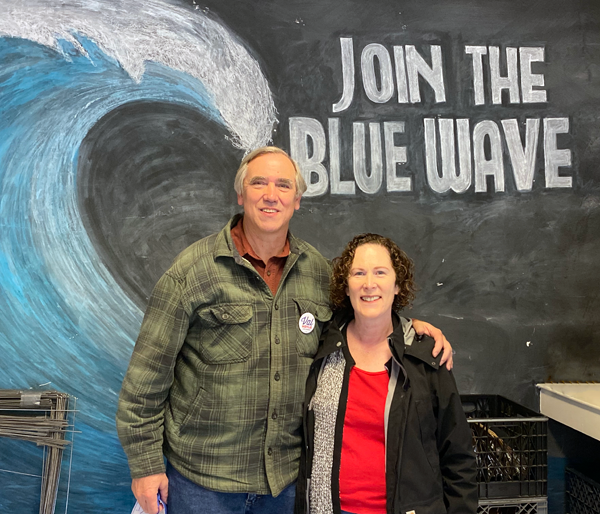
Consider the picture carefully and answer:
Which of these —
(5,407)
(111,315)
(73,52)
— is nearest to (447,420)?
(111,315)

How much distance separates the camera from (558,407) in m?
2.69

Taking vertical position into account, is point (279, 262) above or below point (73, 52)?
below

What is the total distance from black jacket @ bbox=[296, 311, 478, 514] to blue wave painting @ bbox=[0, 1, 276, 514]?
1431 millimetres

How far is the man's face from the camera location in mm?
1786

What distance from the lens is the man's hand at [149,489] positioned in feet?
5.63

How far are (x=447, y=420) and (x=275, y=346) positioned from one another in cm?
58

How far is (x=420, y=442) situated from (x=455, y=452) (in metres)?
0.12

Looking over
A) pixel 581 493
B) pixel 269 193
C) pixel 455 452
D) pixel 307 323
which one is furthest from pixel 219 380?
pixel 581 493

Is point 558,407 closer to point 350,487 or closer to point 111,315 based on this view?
point 350,487

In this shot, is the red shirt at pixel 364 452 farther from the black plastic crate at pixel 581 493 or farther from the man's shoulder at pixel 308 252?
the black plastic crate at pixel 581 493

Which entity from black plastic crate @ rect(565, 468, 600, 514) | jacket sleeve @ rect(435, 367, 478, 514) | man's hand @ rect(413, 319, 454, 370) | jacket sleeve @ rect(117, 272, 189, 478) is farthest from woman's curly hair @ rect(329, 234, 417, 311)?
black plastic crate @ rect(565, 468, 600, 514)

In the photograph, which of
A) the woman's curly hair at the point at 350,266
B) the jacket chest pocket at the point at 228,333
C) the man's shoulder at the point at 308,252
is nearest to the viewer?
the jacket chest pocket at the point at 228,333

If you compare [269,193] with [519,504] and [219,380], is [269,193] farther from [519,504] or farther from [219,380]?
[519,504]

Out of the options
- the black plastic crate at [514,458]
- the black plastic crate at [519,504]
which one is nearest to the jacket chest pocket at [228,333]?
the black plastic crate at [514,458]
